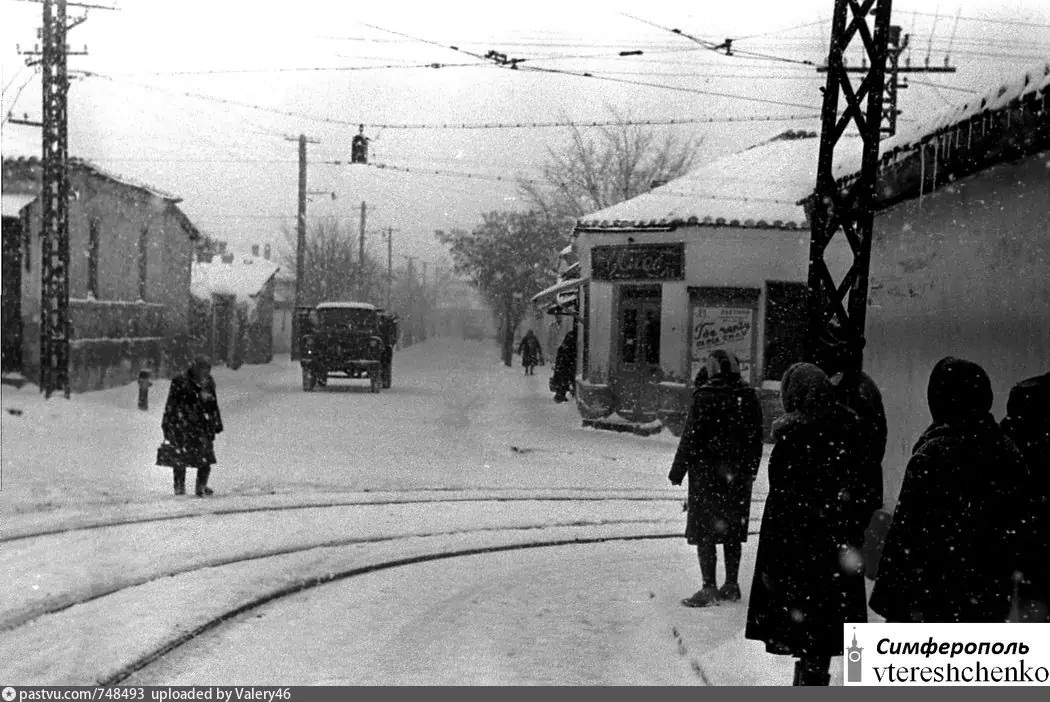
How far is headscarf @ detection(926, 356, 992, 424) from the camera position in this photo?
4434mm

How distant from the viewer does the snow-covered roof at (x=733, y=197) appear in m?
21.7

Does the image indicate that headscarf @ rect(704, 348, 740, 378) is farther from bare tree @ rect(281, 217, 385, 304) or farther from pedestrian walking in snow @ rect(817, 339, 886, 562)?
bare tree @ rect(281, 217, 385, 304)

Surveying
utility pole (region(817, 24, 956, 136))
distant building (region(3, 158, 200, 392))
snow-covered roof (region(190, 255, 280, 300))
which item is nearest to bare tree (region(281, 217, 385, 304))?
snow-covered roof (region(190, 255, 280, 300))

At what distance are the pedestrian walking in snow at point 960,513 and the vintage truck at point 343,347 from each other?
86.1ft

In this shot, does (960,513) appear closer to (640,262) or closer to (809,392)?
(809,392)

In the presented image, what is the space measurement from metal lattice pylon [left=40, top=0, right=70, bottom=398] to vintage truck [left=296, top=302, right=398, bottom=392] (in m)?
9.65

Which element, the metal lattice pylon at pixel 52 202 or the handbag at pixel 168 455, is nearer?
the handbag at pixel 168 455

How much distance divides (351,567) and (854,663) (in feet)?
14.8

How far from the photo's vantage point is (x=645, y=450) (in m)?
19.0

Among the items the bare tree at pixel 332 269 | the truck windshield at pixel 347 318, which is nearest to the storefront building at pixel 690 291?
the truck windshield at pixel 347 318

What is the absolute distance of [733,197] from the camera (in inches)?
896

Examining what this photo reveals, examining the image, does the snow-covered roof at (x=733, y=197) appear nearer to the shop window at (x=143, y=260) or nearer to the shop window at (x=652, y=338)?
the shop window at (x=652, y=338)

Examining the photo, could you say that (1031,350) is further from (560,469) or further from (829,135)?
(560,469)

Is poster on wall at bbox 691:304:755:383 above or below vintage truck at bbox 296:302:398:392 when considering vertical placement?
above
